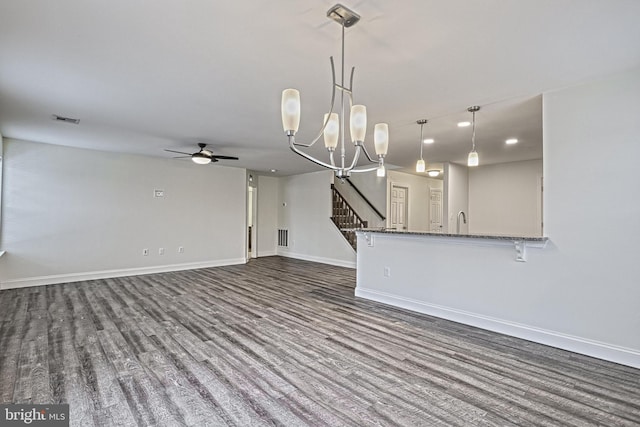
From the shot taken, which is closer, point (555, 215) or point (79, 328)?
point (555, 215)

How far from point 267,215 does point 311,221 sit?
5.55 feet

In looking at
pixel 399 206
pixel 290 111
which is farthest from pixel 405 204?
pixel 290 111

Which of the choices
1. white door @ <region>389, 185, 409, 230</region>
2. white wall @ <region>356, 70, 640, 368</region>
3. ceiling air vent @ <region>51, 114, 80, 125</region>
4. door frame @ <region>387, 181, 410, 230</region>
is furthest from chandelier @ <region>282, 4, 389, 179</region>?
white door @ <region>389, 185, 409, 230</region>

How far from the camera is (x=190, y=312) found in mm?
4035

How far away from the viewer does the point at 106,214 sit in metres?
6.14

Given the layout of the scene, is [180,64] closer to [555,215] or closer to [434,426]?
[434,426]

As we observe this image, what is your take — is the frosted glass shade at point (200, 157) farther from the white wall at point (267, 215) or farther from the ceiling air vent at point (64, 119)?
the white wall at point (267, 215)

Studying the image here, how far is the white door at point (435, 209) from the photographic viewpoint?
30.4ft

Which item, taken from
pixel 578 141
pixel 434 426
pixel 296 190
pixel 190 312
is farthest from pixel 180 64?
pixel 296 190

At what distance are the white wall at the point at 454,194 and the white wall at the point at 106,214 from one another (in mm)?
5164

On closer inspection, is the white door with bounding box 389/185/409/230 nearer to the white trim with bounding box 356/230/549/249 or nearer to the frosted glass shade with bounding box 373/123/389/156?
the white trim with bounding box 356/230/549/249

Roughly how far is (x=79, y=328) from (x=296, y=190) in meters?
6.46

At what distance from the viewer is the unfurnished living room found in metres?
2.00

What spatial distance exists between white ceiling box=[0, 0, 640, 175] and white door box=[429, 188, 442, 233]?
16.9 feet
